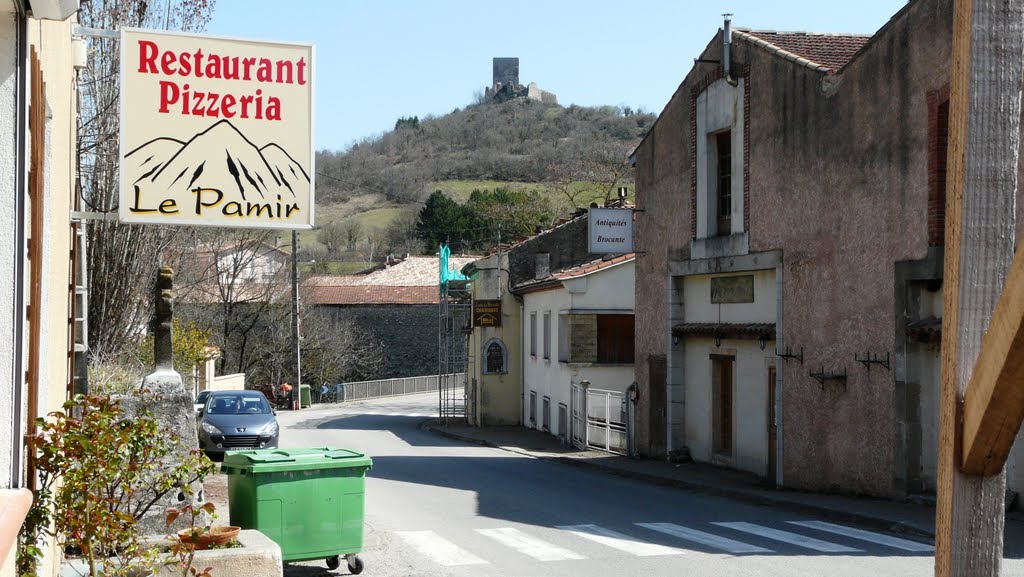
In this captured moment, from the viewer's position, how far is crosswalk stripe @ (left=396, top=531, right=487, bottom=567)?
35.8 ft

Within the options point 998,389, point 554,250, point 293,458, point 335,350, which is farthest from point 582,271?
point 335,350

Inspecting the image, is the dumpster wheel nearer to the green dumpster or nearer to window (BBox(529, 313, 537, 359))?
the green dumpster

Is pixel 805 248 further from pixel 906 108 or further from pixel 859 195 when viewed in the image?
pixel 906 108

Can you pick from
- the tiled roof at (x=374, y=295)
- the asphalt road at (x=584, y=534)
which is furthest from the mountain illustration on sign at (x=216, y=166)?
the tiled roof at (x=374, y=295)

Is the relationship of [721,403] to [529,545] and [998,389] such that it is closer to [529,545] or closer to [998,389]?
[529,545]

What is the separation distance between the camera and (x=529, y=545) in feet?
38.7

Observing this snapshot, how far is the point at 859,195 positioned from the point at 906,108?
1555mm

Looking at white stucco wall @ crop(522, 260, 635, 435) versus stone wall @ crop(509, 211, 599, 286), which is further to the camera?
stone wall @ crop(509, 211, 599, 286)

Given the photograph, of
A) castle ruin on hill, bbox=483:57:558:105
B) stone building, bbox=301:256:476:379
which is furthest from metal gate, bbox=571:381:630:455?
castle ruin on hill, bbox=483:57:558:105

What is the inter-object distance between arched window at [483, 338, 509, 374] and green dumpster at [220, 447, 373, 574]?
26840mm

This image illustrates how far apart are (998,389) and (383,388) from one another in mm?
56814

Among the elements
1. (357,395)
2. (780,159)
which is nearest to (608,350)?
(780,159)

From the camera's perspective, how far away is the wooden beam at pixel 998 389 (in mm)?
1462

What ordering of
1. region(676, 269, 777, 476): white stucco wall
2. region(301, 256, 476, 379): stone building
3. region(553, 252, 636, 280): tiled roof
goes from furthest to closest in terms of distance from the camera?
region(301, 256, 476, 379): stone building → region(553, 252, 636, 280): tiled roof → region(676, 269, 777, 476): white stucco wall
